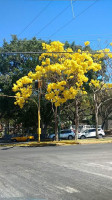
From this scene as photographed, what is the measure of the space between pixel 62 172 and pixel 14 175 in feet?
5.93

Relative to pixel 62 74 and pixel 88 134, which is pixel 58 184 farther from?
pixel 88 134

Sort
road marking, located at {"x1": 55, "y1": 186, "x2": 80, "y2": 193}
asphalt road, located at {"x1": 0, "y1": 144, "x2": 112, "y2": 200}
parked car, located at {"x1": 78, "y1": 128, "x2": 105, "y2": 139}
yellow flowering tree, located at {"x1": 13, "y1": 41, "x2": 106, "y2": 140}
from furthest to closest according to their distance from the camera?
parked car, located at {"x1": 78, "y1": 128, "x2": 105, "y2": 139}, yellow flowering tree, located at {"x1": 13, "y1": 41, "x2": 106, "y2": 140}, road marking, located at {"x1": 55, "y1": 186, "x2": 80, "y2": 193}, asphalt road, located at {"x1": 0, "y1": 144, "x2": 112, "y2": 200}

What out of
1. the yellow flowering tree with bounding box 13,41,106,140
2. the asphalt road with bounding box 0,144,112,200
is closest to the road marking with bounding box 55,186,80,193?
the asphalt road with bounding box 0,144,112,200

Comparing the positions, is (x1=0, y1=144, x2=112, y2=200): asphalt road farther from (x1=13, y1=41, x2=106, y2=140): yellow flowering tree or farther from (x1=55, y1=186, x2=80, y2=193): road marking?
(x1=13, y1=41, x2=106, y2=140): yellow flowering tree

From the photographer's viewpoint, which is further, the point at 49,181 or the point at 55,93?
the point at 55,93

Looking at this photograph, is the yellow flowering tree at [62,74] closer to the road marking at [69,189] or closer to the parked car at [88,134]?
the parked car at [88,134]

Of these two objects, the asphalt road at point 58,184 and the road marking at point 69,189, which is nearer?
the asphalt road at point 58,184

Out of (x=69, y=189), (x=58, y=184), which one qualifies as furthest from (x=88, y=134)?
(x=69, y=189)

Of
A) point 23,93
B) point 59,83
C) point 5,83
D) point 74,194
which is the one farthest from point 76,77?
point 74,194

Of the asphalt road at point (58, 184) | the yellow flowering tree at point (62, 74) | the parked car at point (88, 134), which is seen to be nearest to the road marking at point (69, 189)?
the asphalt road at point (58, 184)

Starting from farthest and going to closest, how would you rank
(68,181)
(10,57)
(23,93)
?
(10,57) → (23,93) → (68,181)

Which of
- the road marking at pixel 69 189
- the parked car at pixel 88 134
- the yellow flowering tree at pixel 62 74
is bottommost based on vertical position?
the road marking at pixel 69 189

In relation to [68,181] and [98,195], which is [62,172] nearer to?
[68,181]

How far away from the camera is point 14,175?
8992 millimetres
